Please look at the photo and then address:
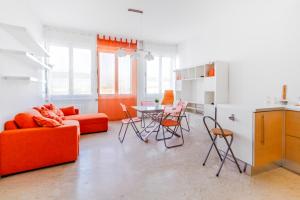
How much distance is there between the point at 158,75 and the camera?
632 centimetres

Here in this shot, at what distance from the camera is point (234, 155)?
240 cm

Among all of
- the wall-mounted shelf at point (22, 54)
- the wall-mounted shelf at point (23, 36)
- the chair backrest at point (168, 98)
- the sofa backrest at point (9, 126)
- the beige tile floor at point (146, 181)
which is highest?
the wall-mounted shelf at point (23, 36)

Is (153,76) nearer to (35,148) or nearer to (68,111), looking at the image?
(68,111)

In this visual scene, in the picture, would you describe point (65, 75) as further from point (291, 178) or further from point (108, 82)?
point (291, 178)

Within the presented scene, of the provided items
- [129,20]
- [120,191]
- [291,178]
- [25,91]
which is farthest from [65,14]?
[291,178]

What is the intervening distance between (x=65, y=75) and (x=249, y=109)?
4888mm

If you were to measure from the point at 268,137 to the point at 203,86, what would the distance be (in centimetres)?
237

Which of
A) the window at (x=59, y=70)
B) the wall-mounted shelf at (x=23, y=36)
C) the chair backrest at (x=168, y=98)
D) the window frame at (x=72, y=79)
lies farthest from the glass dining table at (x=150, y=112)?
the window at (x=59, y=70)

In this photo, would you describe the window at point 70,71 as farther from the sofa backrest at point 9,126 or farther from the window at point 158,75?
the sofa backrest at point 9,126

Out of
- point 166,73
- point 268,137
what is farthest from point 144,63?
point 268,137

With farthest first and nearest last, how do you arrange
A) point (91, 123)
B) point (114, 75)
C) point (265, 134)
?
point (114, 75) < point (91, 123) < point (265, 134)

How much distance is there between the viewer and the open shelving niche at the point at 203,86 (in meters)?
3.97

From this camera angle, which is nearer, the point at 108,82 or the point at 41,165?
the point at 41,165

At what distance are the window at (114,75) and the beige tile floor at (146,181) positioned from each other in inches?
122
